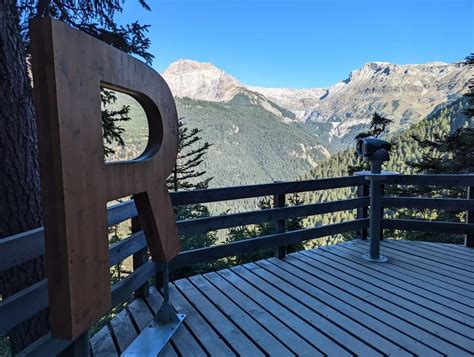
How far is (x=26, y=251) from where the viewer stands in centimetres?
157

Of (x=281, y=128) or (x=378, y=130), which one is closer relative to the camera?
(x=378, y=130)

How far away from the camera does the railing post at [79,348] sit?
5.64 feet

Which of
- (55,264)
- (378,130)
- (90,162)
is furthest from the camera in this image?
(378,130)

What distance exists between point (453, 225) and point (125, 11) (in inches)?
216

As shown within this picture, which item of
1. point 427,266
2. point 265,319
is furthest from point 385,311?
point 427,266

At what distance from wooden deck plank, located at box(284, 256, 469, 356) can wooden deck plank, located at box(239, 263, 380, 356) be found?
27 centimetres

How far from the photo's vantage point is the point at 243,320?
256 cm

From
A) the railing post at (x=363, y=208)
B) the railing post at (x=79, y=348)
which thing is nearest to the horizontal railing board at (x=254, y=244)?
the railing post at (x=363, y=208)

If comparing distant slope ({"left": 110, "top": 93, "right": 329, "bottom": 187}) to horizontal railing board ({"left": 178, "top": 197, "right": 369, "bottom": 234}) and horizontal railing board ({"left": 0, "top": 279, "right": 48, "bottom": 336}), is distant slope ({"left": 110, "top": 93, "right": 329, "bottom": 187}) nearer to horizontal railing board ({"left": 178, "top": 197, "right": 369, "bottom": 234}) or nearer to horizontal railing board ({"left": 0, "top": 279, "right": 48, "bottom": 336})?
horizontal railing board ({"left": 178, "top": 197, "right": 369, "bottom": 234})

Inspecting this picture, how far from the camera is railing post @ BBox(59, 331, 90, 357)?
1.72m

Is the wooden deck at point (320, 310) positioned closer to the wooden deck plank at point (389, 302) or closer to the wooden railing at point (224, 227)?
the wooden deck plank at point (389, 302)

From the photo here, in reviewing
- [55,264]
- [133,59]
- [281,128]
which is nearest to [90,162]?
[55,264]

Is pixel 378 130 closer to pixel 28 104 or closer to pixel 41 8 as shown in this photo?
pixel 41 8

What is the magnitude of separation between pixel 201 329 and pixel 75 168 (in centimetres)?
157
